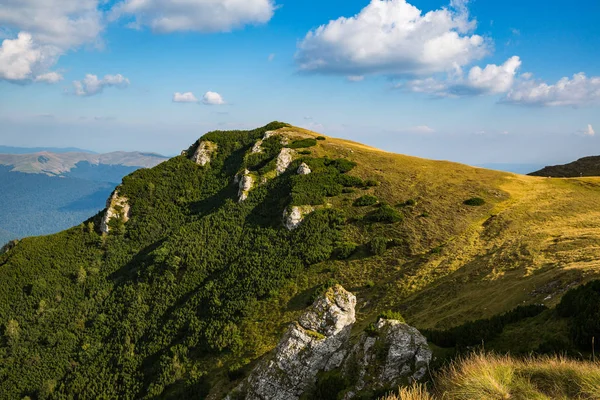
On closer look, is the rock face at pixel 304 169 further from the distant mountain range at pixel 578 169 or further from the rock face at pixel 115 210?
the distant mountain range at pixel 578 169

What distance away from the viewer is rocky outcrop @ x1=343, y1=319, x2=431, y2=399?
612 inches

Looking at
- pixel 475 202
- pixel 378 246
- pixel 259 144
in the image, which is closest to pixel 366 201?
pixel 378 246

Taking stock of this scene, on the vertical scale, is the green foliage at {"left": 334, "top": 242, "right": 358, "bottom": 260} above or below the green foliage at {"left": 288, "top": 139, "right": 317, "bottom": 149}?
below

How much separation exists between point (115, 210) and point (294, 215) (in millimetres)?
39284

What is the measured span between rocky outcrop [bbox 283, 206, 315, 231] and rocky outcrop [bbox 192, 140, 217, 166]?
3628 cm

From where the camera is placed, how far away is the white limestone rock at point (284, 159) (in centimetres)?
6649

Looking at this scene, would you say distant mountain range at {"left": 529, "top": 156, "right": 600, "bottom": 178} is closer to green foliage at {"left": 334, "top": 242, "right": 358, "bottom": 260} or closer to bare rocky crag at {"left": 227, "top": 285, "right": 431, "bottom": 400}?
green foliage at {"left": 334, "top": 242, "right": 358, "bottom": 260}

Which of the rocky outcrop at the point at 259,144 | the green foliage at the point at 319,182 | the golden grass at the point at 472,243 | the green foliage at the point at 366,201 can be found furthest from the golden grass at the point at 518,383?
the rocky outcrop at the point at 259,144

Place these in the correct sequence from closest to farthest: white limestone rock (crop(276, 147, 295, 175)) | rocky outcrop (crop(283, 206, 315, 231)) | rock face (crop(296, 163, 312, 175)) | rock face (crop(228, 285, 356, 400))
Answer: rock face (crop(228, 285, 356, 400)) < rocky outcrop (crop(283, 206, 315, 231)) < rock face (crop(296, 163, 312, 175)) < white limestone rock (crop(276, 147, 295, 175))

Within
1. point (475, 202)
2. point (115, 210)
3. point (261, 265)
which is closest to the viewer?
point (261, 265)

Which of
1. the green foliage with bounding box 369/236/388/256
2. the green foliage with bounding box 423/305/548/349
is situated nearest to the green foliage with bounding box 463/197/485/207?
the green foliage with bounding box 369/236/388/256

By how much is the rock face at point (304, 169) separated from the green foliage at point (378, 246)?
2294 cm

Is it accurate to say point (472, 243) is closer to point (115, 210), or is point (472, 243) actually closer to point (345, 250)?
point (345, 250)

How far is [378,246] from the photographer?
42281mm
